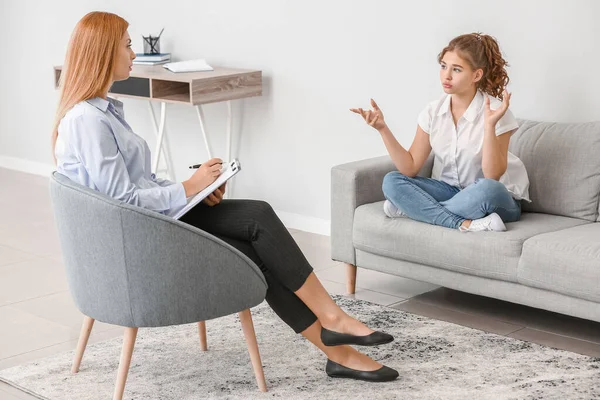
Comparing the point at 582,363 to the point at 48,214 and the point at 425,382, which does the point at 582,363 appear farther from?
the point at 48,214

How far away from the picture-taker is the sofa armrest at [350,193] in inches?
147

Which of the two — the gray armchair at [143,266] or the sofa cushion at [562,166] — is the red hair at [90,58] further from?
the sofa cushion at [562,166]

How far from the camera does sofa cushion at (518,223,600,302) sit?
Answer: 303cm

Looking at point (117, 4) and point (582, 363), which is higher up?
point (117, 4)

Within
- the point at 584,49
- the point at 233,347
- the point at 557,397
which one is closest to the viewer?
the point at 557,397

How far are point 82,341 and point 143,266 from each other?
0.51m

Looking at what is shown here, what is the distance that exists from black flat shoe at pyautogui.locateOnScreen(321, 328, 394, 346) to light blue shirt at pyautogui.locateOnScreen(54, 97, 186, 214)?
0.57 meters

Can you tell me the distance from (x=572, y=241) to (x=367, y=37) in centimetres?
165

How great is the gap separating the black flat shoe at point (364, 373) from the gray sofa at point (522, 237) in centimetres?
63

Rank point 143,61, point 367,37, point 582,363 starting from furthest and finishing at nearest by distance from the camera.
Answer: point 143,61 → point 367,37 → point 582,363

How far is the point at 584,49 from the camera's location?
12.1 ft

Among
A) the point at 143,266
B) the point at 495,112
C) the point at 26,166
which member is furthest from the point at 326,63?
the point at 26,166

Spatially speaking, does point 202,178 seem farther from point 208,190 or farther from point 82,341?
point 82,341

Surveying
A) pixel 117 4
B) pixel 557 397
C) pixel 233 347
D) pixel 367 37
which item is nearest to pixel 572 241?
pixel 557 397
